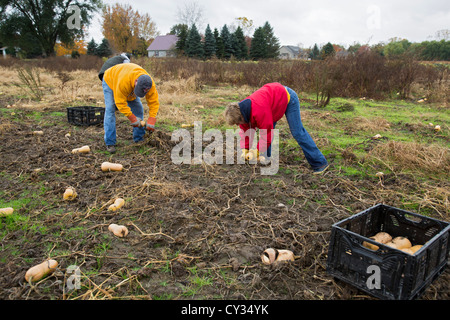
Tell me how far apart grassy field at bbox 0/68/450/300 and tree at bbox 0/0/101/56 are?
29.8m

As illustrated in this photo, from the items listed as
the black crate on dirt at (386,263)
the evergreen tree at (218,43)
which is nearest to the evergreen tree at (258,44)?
the evergreen tree at (218,43)

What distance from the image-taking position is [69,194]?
336 centimetres

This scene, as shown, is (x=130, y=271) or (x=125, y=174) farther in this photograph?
(x=125, y=174)

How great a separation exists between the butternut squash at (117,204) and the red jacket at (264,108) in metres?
1.91

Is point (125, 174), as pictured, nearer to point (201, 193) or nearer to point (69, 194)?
point (69, 194)

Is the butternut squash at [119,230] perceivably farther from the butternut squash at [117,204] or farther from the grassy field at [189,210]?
the butternut squash at [117,204]

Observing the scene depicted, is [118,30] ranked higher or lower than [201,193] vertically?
higher

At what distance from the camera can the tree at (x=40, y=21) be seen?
29.0 metres

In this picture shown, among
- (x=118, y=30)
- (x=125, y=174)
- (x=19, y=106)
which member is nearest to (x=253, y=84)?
(x=19, y=106)

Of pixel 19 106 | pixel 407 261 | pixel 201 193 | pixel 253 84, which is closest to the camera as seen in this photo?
pixel 407 261

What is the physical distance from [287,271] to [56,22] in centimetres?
3641

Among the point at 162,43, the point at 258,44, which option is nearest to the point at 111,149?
the point at 258,44

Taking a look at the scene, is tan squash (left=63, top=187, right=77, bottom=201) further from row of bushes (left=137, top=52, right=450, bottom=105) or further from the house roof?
the house roof

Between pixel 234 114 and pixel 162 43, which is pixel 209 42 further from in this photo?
pixel 234 114
